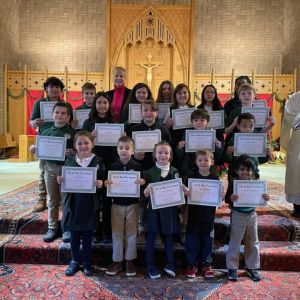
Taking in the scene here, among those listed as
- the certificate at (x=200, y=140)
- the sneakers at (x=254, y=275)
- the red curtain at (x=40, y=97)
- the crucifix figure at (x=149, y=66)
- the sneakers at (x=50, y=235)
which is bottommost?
the sneakers at (x=254, y=275)

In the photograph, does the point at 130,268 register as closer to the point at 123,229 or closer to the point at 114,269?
the point at 114,269

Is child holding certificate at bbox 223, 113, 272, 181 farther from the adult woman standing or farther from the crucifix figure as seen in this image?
the crucifix figure

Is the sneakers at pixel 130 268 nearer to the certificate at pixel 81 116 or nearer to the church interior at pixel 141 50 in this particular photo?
the certificate at pixel 81 116

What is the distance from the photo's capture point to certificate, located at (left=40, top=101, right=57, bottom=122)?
334 centimetres

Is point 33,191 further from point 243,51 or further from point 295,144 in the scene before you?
point 243,51

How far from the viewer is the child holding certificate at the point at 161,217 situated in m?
2.75

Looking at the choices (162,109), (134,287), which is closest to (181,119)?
(162,109)

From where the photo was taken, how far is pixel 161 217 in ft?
9.13

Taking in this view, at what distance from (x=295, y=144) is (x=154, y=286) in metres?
2.35

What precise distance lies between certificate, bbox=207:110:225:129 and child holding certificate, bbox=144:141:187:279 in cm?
71

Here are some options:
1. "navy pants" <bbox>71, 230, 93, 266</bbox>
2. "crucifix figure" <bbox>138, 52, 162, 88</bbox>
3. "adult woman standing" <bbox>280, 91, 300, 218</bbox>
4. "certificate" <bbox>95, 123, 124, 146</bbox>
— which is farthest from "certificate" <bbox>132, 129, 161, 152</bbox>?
"crucifix figure" <bbox>138, 52, 162, 88</bbox>

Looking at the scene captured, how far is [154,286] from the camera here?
2.70 m

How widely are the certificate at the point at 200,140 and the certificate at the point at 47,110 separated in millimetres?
1435

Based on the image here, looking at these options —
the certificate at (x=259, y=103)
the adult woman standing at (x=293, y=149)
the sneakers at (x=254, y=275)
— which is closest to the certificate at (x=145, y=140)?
the certificate at (x=259, y=103)
